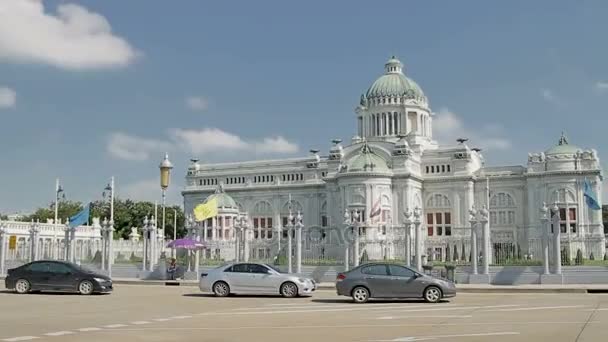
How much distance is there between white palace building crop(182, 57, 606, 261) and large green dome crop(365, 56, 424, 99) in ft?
0.50

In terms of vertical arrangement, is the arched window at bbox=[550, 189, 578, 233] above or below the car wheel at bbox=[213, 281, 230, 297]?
above

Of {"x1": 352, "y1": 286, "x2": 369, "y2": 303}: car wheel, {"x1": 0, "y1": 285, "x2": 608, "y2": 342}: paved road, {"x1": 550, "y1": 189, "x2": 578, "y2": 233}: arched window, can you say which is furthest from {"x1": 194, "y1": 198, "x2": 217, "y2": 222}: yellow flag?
{"x1": 550, "y1": 189, "x2": 578, "y2": 233}: arched window

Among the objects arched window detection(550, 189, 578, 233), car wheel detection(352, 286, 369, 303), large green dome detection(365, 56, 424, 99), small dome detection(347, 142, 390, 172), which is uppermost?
large green dome detection(365, 56, 424, 99)

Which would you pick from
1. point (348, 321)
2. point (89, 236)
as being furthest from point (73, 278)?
point (89, 236)

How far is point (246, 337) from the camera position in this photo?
14.6 metres

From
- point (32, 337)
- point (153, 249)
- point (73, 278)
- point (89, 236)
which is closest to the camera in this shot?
point (32, 337)

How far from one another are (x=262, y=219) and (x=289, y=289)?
7667cm

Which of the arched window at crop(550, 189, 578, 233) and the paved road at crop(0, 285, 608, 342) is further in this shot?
the arched window at crop(550, 189, 578, 233)

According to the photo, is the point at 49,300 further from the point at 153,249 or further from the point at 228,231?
the point at 228,231

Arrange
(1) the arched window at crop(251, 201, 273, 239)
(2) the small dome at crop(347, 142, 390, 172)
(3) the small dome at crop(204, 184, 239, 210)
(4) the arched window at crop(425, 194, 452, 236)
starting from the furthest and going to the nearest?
(1) the arched window at crop(251, 201, 273, 239) < (3) the small dome at crop(204, 184, 239, 210) < (4) the arched window at crop(425, 194, 452, 236) < (2) the small dome at crop(347, 142, 390, 172)

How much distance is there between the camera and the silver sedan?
2758cm

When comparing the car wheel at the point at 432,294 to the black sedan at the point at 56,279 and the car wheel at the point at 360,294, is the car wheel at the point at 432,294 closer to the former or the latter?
the car wheel at the point at 360,294

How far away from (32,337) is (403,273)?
14279mm

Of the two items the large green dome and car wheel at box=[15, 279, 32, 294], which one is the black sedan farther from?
the large green dome
